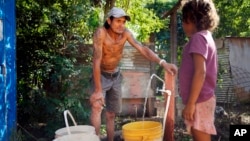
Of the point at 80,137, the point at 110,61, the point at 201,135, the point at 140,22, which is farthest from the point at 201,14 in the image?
the point at 140,22

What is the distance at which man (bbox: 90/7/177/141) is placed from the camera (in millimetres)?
3848

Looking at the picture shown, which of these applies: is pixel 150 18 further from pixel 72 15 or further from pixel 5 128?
pixel 5 128

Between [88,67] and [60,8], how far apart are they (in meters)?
1.15

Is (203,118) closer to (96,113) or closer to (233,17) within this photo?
(96,113)

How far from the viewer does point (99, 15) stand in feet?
21.1

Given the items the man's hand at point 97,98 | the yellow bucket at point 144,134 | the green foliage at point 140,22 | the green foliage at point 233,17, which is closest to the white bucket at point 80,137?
the yellow bucket at point 144,134

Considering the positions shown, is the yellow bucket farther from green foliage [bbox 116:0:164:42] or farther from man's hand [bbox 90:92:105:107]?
green foliage [bbox 116:0:164:42]

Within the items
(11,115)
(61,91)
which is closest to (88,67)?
(61,91)

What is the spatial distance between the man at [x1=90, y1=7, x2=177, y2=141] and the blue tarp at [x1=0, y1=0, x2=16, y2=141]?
127cm

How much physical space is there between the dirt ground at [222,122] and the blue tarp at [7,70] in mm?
1343

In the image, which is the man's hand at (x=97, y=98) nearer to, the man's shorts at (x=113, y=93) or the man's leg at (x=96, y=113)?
the man's leg at (x=96, y=113)

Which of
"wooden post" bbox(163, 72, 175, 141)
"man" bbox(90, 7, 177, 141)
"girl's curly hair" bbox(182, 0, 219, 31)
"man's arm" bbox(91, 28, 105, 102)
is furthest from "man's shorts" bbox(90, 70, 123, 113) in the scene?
"girl's curly hair" bbox(182, 0, 219, 31)

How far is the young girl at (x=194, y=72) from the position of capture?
3.12 m

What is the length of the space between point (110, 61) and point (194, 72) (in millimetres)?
1460
